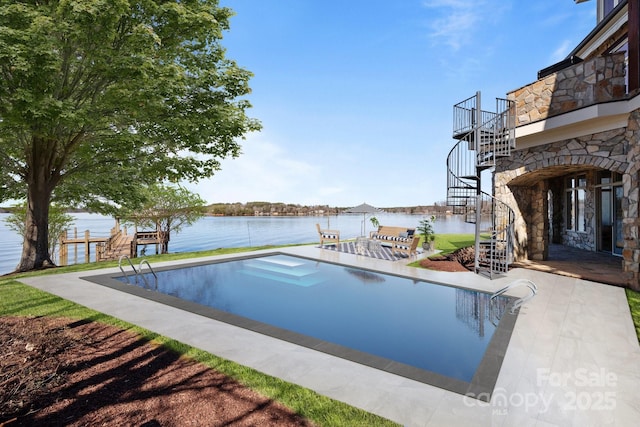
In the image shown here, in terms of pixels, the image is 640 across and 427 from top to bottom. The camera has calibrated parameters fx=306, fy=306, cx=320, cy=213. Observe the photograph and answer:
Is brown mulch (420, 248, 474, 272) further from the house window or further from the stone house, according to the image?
the house window

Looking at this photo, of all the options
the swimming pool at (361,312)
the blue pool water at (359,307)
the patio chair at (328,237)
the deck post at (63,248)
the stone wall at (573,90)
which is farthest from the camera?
the deck post at (63,248)

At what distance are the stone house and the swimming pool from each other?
14.4ft

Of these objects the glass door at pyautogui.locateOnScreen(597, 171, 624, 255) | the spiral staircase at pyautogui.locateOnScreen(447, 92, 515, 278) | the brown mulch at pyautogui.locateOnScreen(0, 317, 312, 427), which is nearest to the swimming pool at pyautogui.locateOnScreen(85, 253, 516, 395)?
the brown mulch at pyautogui.locateOnScreen(0, 317, 312, 427)

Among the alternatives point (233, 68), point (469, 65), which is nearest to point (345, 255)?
point (233, 68)

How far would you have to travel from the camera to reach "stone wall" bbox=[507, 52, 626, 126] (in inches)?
303

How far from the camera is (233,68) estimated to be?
10.2 meters

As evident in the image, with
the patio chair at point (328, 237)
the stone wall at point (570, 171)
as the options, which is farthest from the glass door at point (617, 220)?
the patio chair at point (328, 237)

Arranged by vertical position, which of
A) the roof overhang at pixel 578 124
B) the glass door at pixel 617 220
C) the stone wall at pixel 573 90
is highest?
the stone wall at pixel 573 90

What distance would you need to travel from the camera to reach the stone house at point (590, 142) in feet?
22.8

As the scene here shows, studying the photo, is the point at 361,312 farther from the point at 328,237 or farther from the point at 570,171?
the point at 328,237

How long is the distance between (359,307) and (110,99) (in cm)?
823

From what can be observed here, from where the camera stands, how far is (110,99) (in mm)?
8078

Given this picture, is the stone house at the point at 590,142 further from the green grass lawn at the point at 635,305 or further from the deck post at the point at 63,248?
the deck post at the point at 63,248

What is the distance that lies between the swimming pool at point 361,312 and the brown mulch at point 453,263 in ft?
5.74
